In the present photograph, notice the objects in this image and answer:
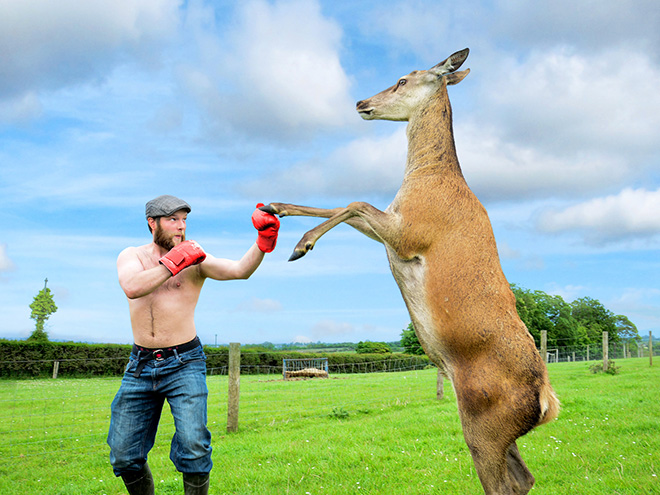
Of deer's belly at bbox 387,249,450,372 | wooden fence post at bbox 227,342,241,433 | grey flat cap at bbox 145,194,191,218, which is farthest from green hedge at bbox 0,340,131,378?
deer's belly at bbox 387,249,450,372

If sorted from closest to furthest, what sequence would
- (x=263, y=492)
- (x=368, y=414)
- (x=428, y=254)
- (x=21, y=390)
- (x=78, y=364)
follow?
(x=428, y=254) → (x=263, y=492) → (x=368, y=414) → (x=21, y=390) → (x=78, y=364)

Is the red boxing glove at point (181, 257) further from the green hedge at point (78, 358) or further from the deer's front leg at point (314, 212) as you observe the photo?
the green hedge at point (78, 358)

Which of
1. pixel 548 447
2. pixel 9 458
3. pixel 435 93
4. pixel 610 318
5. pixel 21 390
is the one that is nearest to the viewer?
pixel 435 93

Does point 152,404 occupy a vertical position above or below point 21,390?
above

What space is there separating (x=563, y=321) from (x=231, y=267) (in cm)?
6537

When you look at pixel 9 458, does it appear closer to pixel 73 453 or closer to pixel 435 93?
pixel 73 453

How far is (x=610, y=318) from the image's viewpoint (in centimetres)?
7162

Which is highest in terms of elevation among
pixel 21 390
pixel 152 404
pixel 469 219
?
pixel 469 219

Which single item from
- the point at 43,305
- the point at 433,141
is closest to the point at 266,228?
the point at 433,141

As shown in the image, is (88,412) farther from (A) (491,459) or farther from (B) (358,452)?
(A) (491,459)

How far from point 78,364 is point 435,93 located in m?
25.0

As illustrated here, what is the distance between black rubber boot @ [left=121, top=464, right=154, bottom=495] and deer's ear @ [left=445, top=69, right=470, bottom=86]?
168 inches

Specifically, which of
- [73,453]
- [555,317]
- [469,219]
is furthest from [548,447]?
[555,317]

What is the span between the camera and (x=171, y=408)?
3906 millimetres
